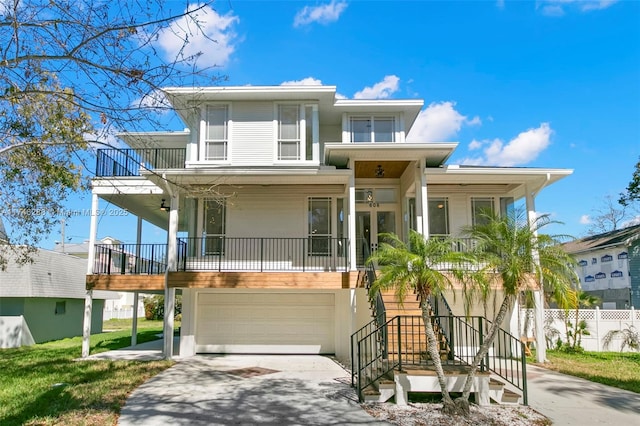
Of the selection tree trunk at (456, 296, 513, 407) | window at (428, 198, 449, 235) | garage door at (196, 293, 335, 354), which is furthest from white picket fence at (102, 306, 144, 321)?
tree trunk at (456, 296, 513, 407)

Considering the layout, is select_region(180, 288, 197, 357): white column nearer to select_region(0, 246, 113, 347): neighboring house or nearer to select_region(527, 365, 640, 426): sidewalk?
select_region(0, 246, 113, 347): neighboring house

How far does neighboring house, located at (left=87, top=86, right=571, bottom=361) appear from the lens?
13.6 metres

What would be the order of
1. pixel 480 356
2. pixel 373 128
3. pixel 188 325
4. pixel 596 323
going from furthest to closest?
pixel 373 128, pixel 596 323, pixel 188 325, pixel 480 356

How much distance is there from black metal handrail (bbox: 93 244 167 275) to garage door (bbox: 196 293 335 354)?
2103 millimetres

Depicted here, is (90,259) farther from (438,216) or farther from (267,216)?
(438,216)

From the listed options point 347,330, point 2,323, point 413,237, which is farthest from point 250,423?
point 2,323

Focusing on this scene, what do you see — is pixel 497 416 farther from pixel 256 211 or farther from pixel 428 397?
pixel 256 211

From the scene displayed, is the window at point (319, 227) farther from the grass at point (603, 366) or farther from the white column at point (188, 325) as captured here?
the grass at point (603, 366)

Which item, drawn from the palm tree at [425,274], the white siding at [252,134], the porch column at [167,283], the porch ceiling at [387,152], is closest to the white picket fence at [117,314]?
the porch column at [167,283]

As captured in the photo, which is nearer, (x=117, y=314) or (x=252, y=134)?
(x=252, y=134)

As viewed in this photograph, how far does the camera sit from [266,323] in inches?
571

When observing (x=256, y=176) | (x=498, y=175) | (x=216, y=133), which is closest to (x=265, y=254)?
(x=256, y=176)

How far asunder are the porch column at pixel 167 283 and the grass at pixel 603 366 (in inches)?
393

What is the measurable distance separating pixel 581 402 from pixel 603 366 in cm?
468
